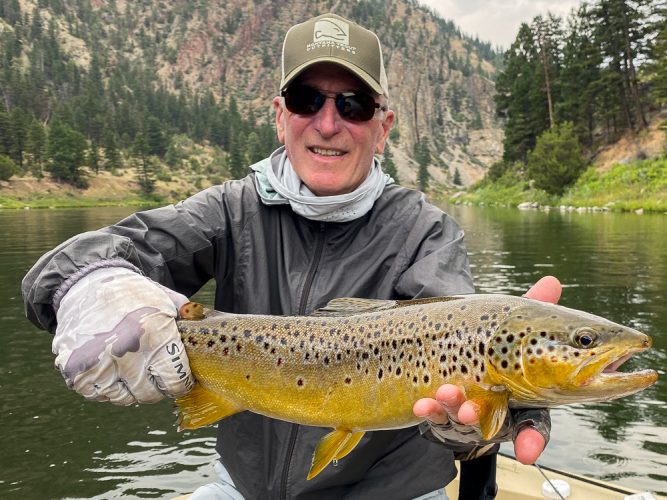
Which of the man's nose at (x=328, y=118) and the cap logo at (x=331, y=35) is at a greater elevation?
the cap logo at (x=331, y=35)

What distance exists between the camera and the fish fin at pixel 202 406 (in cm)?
304

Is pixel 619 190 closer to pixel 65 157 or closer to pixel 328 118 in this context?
pixel 328 118

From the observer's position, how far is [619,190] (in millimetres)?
44438

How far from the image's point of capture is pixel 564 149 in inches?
2029

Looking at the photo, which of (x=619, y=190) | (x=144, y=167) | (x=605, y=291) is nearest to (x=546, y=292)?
(x=605, y=291)

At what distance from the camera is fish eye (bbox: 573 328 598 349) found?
2.56 m

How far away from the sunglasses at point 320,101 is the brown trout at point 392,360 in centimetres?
130

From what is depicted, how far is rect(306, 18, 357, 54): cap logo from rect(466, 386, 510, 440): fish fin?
6.97 ft

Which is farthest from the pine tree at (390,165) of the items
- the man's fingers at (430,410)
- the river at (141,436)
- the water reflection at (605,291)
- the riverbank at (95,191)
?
the man's fingers at (430,410)

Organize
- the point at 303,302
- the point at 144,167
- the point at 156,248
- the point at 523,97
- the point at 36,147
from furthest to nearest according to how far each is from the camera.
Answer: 1. the point at 144,167
2. the point at 36,147
3. the point at 523,97
4. the point at 303,302
5. the point at 156,248

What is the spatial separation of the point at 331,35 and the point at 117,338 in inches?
84.5

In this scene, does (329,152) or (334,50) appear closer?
(334,50)

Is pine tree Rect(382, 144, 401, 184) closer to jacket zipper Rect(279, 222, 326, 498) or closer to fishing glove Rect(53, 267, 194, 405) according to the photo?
jacket zipper Rect(279, 222, 326, 498)

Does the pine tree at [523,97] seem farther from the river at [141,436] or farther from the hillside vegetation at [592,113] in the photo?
the river at [141,436]
